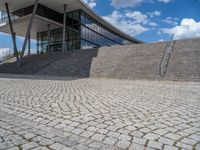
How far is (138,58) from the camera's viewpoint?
17953 mm

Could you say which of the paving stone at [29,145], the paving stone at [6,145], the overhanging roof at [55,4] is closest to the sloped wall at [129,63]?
the overhanging roof at [55,4]

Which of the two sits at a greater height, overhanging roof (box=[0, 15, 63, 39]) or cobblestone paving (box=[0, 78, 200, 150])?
A: overhanging roof (box=[0, 15, 63, 39])

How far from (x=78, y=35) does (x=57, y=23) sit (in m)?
4.33

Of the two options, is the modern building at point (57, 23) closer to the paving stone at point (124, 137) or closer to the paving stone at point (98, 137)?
the paving stone at point (98, 137)

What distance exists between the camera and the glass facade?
36.4 m

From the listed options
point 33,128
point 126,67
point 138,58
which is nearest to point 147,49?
point 138,58

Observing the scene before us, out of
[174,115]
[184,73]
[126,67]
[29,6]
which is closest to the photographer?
[174,115]

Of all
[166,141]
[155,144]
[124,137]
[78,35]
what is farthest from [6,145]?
[78,35]

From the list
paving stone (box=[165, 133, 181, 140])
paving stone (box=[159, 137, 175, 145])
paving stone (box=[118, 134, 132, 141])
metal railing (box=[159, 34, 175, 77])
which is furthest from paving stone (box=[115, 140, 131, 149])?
metal railing (box=[159, 34, 175, 77])

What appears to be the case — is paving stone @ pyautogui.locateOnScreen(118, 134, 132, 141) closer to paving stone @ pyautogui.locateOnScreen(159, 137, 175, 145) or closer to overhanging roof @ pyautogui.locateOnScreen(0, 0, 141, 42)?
paving stone @ pyautogui.locateOnScreen(159, 137, 175, 145)

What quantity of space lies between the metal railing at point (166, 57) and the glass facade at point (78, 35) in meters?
20.4

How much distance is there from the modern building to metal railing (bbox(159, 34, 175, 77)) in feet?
60.5

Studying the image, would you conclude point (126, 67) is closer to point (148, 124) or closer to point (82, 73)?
point (82, 73)

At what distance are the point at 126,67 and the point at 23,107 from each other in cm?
1274
